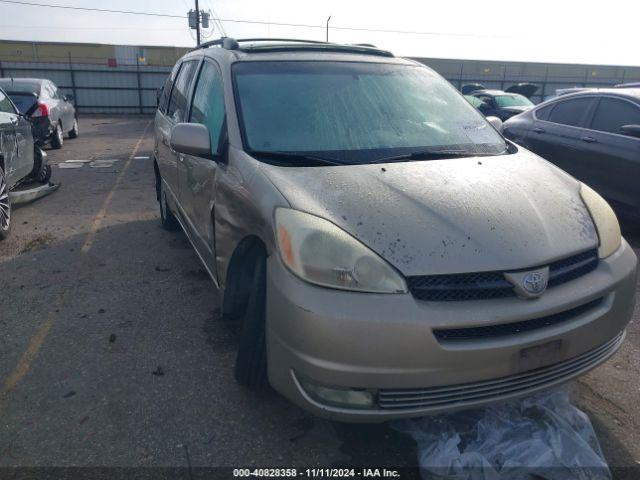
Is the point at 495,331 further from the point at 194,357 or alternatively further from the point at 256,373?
the point at 194,357

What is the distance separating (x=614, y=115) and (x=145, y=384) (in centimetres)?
584

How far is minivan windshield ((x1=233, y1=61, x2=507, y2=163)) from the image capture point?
302 cm

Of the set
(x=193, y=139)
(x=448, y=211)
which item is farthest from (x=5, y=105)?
(x=448, y=211)

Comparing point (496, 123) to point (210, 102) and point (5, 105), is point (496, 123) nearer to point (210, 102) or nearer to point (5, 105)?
point (210, 102)

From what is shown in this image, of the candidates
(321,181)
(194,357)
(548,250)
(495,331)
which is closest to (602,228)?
(548,250)

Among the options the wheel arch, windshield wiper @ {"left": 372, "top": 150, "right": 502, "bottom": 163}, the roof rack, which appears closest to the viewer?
the wheel arch

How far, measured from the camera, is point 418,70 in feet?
12.8

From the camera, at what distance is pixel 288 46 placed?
150 inches

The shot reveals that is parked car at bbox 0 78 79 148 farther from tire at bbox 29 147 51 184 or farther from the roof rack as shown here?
the roof rack

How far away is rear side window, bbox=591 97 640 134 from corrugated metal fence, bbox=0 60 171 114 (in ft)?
71.1

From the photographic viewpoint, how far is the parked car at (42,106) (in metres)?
11.8

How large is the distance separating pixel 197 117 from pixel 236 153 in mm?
1160

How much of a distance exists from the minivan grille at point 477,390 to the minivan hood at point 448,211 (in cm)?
48

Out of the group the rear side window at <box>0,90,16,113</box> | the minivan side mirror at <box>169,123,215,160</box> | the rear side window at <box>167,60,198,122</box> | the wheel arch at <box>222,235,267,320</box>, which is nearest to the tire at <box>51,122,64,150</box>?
the rear side window at <box>0,90,16,113</box>
